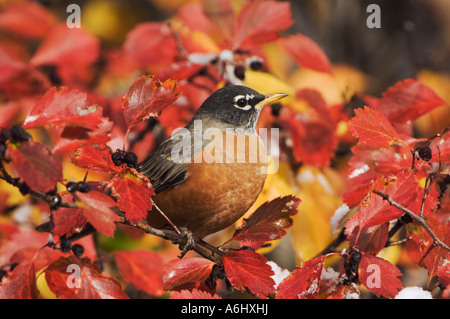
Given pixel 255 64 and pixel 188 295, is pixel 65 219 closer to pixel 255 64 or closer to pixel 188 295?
pixel 188 295

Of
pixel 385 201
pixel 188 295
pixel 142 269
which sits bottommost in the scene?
pixel 142 269

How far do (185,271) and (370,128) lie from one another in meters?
0.62

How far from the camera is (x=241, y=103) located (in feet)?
6.81

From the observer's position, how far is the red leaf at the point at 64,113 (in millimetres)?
1208

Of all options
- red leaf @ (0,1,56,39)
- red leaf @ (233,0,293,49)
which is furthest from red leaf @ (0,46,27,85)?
red leaf @ (233,0,293,49)

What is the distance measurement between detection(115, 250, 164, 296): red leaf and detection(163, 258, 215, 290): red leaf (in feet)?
1.45

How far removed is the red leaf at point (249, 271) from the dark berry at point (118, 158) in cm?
40

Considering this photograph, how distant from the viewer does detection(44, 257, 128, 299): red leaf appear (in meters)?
1.44

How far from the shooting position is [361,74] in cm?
455

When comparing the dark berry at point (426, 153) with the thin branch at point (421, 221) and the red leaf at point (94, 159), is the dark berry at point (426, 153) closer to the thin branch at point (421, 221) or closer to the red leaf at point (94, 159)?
the thin branch at point (421, 221)

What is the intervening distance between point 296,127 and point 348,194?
0.69 m

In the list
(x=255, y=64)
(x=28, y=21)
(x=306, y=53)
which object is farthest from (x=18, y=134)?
(x=28, y=21)

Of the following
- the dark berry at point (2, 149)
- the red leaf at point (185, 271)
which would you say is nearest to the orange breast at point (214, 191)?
the red leaf at point (185, 271)

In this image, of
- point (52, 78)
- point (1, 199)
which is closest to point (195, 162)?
point (52, 78)
